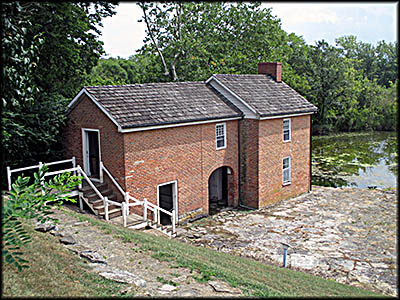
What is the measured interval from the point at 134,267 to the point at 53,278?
A: 2.75 meters

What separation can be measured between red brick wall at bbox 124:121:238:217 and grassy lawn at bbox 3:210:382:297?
3.42m

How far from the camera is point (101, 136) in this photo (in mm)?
16828

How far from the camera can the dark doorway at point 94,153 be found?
17828mm

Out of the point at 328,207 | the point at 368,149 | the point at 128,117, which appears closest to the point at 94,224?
the point at 128,117

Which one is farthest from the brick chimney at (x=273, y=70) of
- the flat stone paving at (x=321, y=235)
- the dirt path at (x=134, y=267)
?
the dirt path at (x=134, y=267)

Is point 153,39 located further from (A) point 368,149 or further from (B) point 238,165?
(A) point 368,149

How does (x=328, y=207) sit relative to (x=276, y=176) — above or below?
below

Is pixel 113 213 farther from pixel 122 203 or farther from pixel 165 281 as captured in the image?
pixel 165 281

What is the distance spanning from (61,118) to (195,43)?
20258mm

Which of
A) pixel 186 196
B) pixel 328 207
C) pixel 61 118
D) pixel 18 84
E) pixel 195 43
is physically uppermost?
pixel 195 43

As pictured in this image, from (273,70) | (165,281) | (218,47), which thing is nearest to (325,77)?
(218,47)

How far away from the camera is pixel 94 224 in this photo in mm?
13586

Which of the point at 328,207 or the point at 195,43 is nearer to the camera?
the point at 328,207

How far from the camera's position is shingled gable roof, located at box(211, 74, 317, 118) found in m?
20.8
